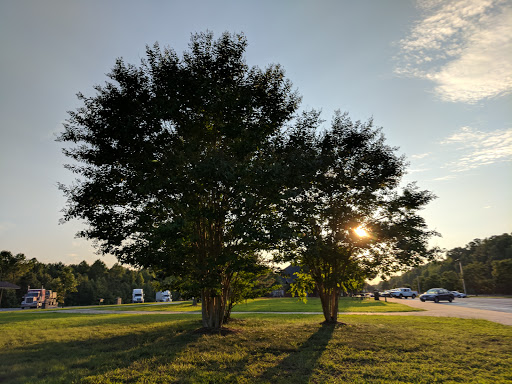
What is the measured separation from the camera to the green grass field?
764cm

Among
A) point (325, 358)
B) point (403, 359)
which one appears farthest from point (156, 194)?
Result: point (403, 359)

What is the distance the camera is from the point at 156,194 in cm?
1270

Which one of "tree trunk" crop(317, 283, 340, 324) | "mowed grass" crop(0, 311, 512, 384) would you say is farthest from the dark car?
"tree trunk" crop(317, 283, 340, 324)

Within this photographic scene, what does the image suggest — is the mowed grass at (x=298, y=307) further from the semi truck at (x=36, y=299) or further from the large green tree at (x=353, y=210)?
the semi truck at (x=36, y=299)

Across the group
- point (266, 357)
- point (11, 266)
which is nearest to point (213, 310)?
point (266, 357)

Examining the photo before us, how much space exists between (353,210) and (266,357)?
8911mm

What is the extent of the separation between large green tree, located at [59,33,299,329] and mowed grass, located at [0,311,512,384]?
8.66 feet

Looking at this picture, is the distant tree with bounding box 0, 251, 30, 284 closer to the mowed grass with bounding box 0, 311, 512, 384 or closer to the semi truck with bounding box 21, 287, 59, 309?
the semi truck with bounding box 21, 287, 59, 309

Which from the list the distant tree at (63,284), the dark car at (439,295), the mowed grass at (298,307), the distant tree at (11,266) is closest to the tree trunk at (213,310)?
the mowed grass at (298,307)

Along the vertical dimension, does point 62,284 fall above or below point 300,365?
above

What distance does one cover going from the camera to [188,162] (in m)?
12.4

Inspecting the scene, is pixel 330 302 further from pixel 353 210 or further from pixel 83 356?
pixel 83 356

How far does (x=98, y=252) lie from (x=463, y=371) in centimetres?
1364

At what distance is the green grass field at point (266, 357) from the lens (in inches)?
301
